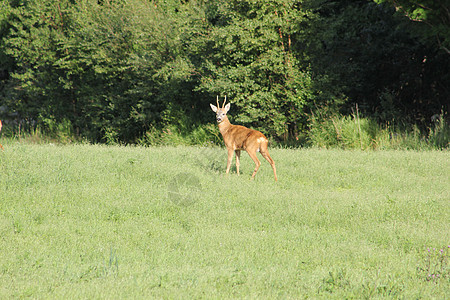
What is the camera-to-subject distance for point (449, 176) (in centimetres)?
1072

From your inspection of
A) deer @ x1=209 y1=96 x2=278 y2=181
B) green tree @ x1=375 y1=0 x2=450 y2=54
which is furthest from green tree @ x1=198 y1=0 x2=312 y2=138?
deer @ x1=209 y1=96 x2=278 y2=181

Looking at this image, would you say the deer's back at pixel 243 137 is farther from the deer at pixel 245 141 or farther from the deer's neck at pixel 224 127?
the deer's neck at pixel 224 127

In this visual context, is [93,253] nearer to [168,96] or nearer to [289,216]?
[289,216]

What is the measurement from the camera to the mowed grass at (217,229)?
17.2 ft

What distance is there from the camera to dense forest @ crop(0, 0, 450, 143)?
685 inches

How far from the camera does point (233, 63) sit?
18.4 metres

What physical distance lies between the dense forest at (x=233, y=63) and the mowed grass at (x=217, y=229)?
21.0ft

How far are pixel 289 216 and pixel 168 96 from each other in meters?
14.2

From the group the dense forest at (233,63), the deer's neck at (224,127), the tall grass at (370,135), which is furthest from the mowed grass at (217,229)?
the dense forest at (233,63)

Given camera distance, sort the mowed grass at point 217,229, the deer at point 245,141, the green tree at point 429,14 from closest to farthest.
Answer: the mowed grass at point 217,229, the deer at point 245,141, the green tree at point 429,14

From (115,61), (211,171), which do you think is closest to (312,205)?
(211,171)

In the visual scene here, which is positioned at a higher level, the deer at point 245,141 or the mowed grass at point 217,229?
the deer at point 245,141

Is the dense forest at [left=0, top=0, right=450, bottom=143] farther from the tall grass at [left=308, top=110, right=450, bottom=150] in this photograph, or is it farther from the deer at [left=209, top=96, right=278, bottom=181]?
the deer at [left=209, top=96, right=278, bottom=181]

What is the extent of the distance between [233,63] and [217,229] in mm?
12099
